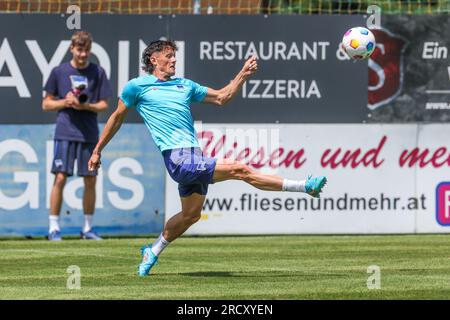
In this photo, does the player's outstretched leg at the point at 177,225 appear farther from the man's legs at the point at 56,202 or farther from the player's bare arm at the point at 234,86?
the man's legs at the point at 56,202

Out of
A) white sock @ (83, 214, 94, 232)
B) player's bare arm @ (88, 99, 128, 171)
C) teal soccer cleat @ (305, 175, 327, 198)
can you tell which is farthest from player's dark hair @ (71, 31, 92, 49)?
teal soccer cleat @ (305, 175, 327, 198)

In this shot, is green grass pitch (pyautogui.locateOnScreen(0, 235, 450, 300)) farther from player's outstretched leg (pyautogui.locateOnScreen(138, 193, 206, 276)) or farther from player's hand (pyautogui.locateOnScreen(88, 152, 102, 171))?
player's hand (pyautogui.locateOnScreen(88, 152, 102, 171))

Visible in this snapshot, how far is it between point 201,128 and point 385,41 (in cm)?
288

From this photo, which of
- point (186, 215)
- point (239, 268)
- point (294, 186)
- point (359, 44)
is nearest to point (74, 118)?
point (359, 44)

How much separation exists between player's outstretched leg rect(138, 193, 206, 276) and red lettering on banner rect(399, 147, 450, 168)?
610cm

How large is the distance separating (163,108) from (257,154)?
5.41 meters

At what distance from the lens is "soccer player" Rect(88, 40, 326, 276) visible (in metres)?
11.5

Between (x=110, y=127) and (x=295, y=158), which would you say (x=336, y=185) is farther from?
(x=110, y=127)

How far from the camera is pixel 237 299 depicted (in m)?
9.71

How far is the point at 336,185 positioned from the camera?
680 inches

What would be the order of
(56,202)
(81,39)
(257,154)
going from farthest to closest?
(257,154), (56,202), (81,39)

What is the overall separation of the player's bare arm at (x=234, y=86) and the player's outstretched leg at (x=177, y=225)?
1.07m

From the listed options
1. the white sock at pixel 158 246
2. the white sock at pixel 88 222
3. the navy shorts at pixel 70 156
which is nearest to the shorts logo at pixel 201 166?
the white sock at pixel 158 246

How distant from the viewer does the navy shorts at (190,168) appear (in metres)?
11.5
